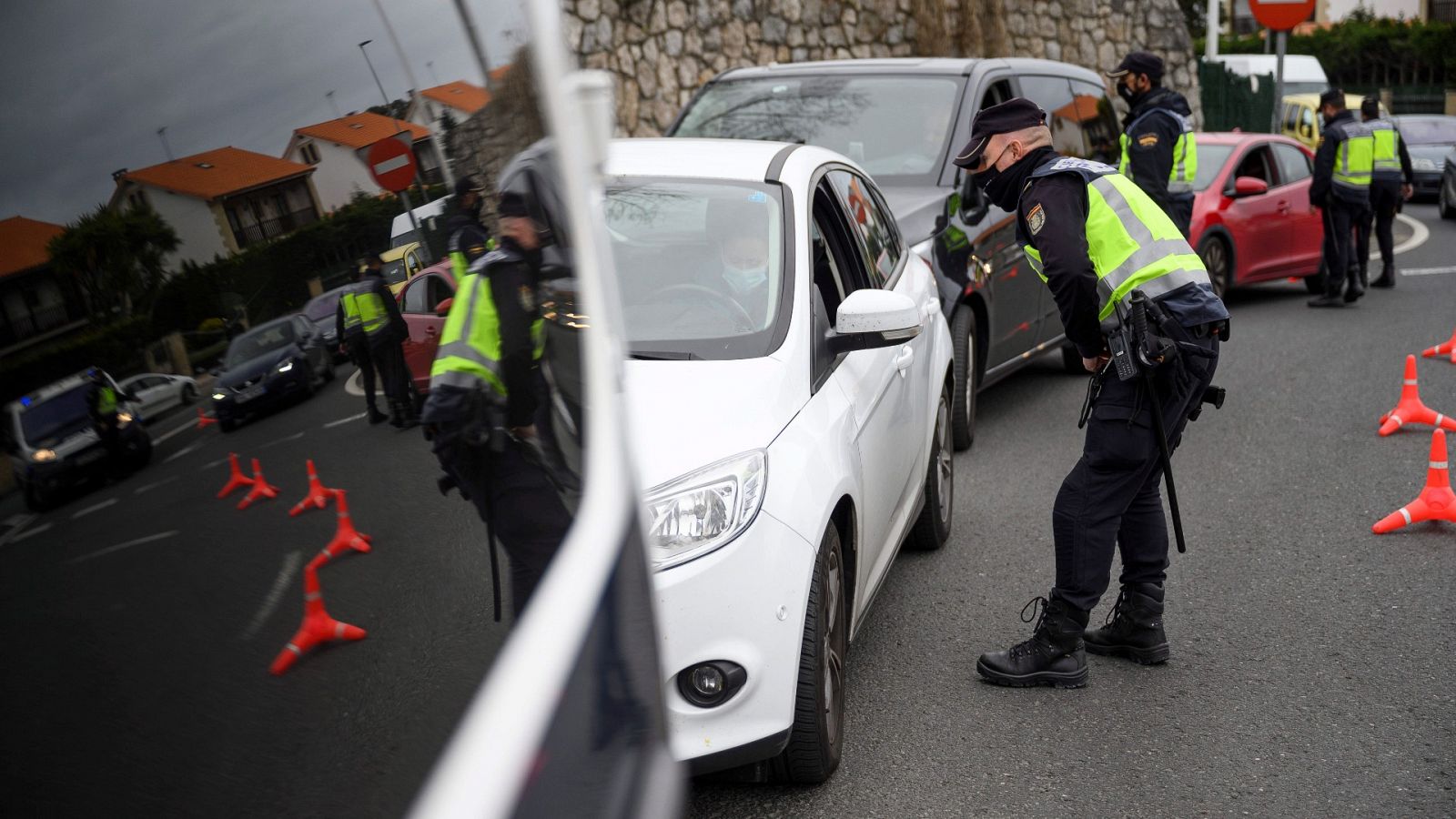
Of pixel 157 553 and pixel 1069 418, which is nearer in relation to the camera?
pixel 157 553

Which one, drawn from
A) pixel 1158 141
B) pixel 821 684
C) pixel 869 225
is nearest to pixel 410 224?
pixel 821 684

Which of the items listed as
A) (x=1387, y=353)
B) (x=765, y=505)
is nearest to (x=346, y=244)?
(x=765, y=505)

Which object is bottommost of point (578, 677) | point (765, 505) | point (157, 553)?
point (765, 505)

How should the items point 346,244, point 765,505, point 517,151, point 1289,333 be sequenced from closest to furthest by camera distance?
point 346,244, point 517,151, point 765,505, point 1289,333

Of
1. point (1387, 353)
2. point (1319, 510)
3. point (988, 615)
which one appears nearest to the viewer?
point (988, 615)

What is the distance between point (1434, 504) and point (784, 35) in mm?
11533

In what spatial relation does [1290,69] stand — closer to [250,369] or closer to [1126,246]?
[1126,246]

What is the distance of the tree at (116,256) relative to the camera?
3.04 feet

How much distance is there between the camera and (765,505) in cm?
302

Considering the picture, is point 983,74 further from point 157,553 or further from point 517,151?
point 157,553

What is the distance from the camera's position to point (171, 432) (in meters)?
0.96

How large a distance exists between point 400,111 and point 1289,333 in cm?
987

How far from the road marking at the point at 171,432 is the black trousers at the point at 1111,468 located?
3.28 m

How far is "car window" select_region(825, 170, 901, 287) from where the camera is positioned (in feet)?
14.9
